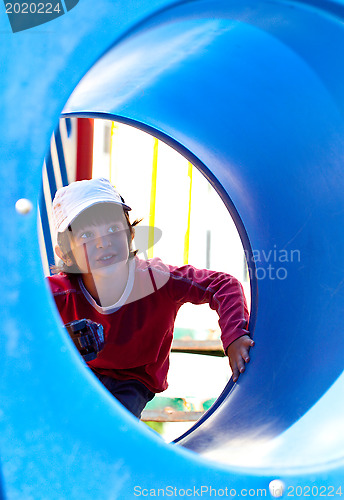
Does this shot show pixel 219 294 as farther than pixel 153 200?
No

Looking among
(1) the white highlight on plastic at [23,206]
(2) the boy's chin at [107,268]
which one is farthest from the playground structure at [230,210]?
(2) the boy's chin at [107,268]

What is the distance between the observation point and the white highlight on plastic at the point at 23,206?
0.53 m

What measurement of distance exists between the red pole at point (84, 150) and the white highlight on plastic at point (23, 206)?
6.58 ft

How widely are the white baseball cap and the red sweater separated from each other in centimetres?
17

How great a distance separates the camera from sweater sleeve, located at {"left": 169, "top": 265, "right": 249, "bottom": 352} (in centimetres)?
127

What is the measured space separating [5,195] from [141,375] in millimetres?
901

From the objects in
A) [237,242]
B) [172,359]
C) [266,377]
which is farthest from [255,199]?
[237,242]

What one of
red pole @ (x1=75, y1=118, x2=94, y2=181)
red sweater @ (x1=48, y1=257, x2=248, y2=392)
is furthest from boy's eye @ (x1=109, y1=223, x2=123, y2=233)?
red pole @ (x1=75, y1=118, x2=94, y2=181)

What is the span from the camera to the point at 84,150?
254 cm

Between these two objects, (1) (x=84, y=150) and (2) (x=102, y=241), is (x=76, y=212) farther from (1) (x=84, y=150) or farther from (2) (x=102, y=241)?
(1) (x=84, y=150)

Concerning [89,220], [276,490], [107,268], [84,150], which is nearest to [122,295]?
[107,268]

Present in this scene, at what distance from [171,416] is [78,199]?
914 millimetres

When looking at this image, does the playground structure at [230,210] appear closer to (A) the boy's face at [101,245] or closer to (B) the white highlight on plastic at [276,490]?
(B) the white highlight on plastic at [276,490]

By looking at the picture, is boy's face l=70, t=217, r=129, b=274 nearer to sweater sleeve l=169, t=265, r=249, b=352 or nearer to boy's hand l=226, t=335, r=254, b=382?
sweater sleeve l=169, t=265, r=249, b=352
